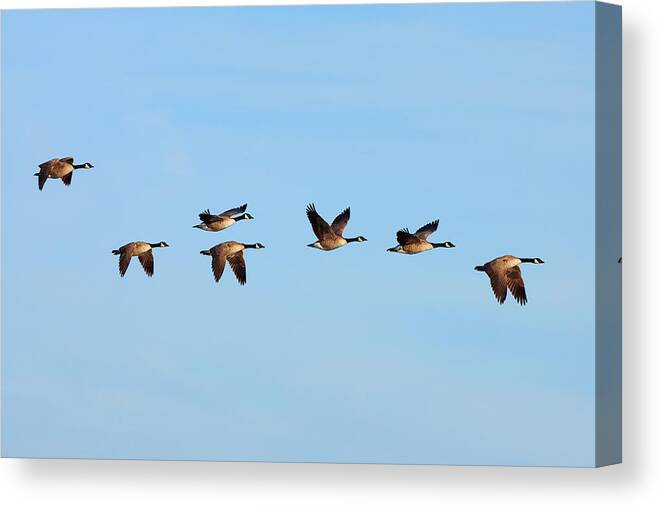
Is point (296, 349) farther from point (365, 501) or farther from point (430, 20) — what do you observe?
point (430, 20)

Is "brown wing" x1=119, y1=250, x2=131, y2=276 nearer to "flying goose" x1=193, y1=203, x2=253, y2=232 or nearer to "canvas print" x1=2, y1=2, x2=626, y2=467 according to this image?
"canvas print" x1=2, y1=2, x2=626, y2=467

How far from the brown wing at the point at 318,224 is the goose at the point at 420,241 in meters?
0.34

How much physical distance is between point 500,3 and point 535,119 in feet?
1.81

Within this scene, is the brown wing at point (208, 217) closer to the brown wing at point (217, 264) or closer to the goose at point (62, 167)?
the brown wing at point (217, 264)

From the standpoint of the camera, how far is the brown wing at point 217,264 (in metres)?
9.64

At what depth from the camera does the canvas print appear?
9.31 m

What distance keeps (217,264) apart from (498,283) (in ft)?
4.34

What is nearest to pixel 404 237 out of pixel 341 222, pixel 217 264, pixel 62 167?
pixel 341 222

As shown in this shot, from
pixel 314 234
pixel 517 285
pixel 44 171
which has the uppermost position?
pixel 44 171

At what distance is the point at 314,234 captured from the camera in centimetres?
955

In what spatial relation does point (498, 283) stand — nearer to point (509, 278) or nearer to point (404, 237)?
point (509, 278)

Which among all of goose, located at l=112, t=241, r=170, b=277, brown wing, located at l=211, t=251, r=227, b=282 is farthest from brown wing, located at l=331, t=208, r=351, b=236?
goose, located at l=112, t=241, r=170, b=277

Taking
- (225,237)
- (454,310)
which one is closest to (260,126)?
(225,237)

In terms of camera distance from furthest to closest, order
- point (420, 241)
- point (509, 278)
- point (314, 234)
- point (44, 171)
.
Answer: point (44, 171) < point (314, 234) < point (420, 241) < point (509, 278)
